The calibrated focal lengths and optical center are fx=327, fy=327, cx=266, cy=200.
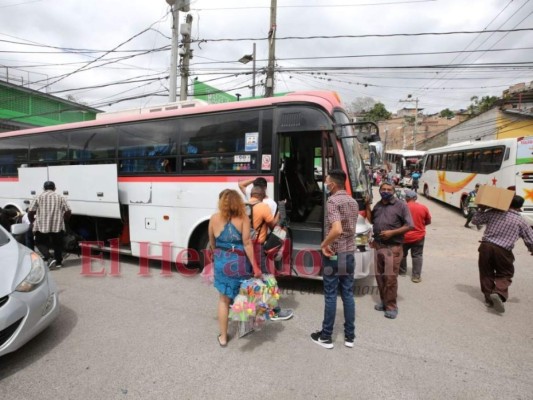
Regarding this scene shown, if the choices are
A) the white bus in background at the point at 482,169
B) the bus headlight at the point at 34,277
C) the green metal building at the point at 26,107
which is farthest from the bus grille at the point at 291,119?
the green metal building at the point at 26,107

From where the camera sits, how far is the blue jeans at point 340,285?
3.34 metres

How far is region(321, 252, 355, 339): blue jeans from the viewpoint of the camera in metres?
3.34

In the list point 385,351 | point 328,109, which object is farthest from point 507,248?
point 328,109

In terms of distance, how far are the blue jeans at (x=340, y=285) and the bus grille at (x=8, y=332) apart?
2.91 metres

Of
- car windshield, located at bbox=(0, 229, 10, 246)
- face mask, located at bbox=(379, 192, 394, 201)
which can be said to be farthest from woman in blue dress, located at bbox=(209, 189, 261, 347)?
car windshield, located at bbox=(0, 229, 10, 246)

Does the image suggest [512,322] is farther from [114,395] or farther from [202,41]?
[202,41]

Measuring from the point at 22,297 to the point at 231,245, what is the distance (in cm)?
198

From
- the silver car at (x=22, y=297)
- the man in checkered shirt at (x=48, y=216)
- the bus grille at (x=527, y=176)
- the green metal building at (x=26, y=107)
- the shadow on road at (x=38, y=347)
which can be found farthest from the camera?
the green metal building at (x=26, y=107)

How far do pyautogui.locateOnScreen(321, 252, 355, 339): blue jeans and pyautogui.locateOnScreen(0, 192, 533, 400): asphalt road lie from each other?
0.81 ft

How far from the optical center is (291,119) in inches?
188

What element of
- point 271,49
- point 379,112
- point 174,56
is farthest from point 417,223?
point 379,112

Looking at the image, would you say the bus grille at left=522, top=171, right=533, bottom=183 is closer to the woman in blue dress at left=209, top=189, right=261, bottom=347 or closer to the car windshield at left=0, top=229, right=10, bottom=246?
the woman in blue dress at left=209, top=189, right=261, bottom=347

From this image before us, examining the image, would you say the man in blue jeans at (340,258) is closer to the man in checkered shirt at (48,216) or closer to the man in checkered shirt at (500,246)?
the man in checkered shirt at (500,246)

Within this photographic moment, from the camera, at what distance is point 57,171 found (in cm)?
682
